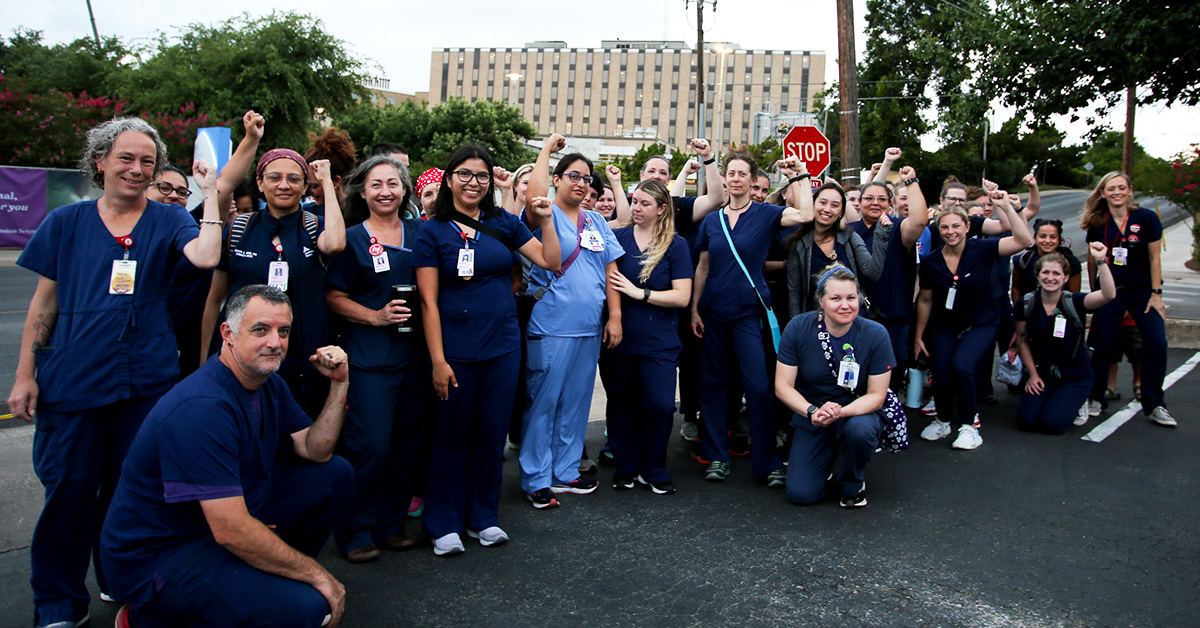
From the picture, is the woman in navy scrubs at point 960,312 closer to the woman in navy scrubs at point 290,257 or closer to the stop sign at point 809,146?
the woman in navy scrubs at point 290,257

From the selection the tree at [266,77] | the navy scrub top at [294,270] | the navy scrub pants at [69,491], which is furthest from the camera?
the tree at [266,77]

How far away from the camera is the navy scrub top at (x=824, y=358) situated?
4918 mm

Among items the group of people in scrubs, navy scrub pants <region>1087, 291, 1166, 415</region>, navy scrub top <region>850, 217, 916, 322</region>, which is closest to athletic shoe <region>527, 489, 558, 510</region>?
the group of people in scrubs

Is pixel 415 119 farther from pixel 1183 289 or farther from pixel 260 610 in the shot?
pixel 260 610

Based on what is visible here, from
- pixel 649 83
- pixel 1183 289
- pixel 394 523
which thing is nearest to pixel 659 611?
pixel 394 523

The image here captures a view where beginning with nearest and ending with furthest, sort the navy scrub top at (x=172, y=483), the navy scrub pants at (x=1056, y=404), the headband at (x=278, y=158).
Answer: the navy scrub top at (x=172, y=483), the headband at (x=278, y=158), the navy scrub pants at (x=1056, y=404)

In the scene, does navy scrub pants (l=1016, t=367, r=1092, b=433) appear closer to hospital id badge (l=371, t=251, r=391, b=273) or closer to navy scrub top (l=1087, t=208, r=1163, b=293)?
navy scrub top (l=1087, t=208, r=1163, b=293)

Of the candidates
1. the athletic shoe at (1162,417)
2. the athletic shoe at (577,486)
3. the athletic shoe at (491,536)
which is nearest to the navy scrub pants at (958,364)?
the athletic shoe at (1162,417)

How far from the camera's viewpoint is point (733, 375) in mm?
6055

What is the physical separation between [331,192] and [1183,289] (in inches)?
803

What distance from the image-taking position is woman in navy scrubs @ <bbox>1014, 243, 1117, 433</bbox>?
655cm

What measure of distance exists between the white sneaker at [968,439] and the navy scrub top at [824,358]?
1.55 metres

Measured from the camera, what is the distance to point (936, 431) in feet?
20.8

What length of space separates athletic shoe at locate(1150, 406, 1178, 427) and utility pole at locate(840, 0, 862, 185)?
19.5 ft
